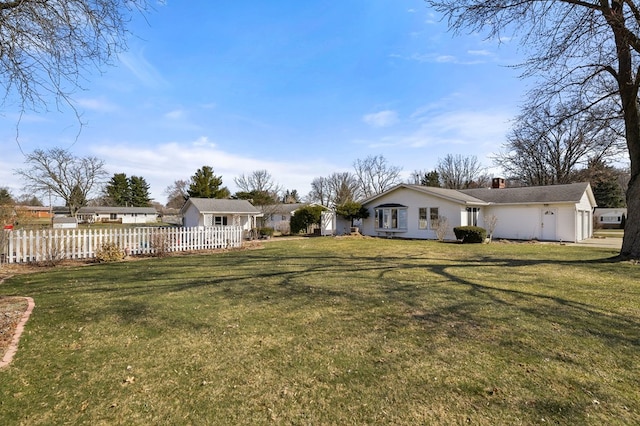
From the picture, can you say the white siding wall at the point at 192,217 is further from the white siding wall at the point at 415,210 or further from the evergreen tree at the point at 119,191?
the evergreen tree at the point at 119,191

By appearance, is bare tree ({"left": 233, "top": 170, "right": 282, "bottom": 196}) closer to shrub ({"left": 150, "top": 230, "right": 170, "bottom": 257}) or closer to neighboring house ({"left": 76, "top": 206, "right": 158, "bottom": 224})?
neighboring house ({"left": 76, "top": 206, "right": 158, "bottom": 224})

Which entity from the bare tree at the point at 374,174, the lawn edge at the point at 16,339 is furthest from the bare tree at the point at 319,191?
the lawn edge at the point at 16,339

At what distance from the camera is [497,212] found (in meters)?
23.7

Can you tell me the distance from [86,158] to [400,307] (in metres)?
53.0

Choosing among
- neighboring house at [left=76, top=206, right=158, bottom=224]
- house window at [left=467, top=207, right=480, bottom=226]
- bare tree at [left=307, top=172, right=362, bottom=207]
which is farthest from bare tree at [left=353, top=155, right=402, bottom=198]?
neighboring house at [left=76, top=206, right=158, bottom=224]

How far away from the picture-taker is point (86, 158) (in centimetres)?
4528

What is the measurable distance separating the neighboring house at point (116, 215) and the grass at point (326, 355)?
210ft

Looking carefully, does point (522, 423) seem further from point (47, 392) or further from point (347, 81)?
point (347, 81)

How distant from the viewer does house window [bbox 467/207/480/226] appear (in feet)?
73.9

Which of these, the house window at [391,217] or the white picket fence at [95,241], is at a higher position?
the house window at [391,217]

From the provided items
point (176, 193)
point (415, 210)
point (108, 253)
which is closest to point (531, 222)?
point (415, 210)

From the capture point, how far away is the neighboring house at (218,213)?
2914cm

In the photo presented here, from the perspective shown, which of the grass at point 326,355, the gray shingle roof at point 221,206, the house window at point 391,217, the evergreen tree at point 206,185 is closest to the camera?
the grass at point 326,355

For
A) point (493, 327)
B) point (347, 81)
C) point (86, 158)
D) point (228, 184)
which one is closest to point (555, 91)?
point (347, 81)
